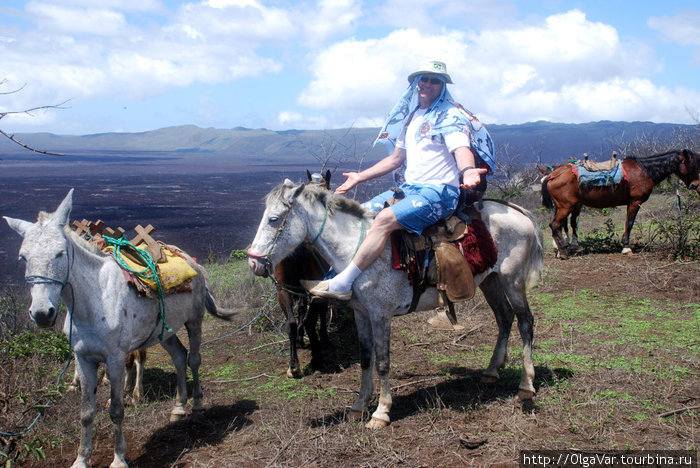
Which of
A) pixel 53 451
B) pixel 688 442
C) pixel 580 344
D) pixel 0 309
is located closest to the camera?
pixel 688 442

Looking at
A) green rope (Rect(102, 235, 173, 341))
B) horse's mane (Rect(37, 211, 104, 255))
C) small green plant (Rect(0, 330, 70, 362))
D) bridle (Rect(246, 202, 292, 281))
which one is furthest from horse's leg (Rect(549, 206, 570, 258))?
horse's mane (Rect(37, 211, 104, 255))

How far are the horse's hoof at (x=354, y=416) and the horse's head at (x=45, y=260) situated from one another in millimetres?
2511

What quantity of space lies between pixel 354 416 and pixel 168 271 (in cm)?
210

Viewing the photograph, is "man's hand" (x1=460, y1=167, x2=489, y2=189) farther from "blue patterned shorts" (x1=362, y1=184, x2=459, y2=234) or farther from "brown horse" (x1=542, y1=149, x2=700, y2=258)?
"brown horse" (x1=542, y1=149, x2=700, y2=258)

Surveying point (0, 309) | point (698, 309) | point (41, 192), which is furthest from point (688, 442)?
point (41, 192)

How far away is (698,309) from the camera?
280 inches

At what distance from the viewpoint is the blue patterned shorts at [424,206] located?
4.47m

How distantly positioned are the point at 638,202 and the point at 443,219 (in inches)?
340

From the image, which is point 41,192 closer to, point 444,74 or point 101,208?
point 101,208

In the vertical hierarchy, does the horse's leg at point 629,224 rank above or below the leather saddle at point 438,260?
below

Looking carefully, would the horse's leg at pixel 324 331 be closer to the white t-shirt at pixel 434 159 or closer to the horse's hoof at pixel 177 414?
the horse's hoof at pixel 177 414

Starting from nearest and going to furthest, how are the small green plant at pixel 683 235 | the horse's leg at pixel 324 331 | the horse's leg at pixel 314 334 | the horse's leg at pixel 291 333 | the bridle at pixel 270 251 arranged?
the bridle at pixel 270 251 < the horse's leg at pixel 291 333 < the horse's leg at pixel 314 334 < the horse's leg at pixel 324 331 < the small green plant at pixel 683 235

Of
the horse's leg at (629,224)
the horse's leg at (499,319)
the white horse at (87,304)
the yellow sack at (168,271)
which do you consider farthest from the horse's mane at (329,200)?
the horse's leg at (629,224)

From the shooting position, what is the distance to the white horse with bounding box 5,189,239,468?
3.54 metres
